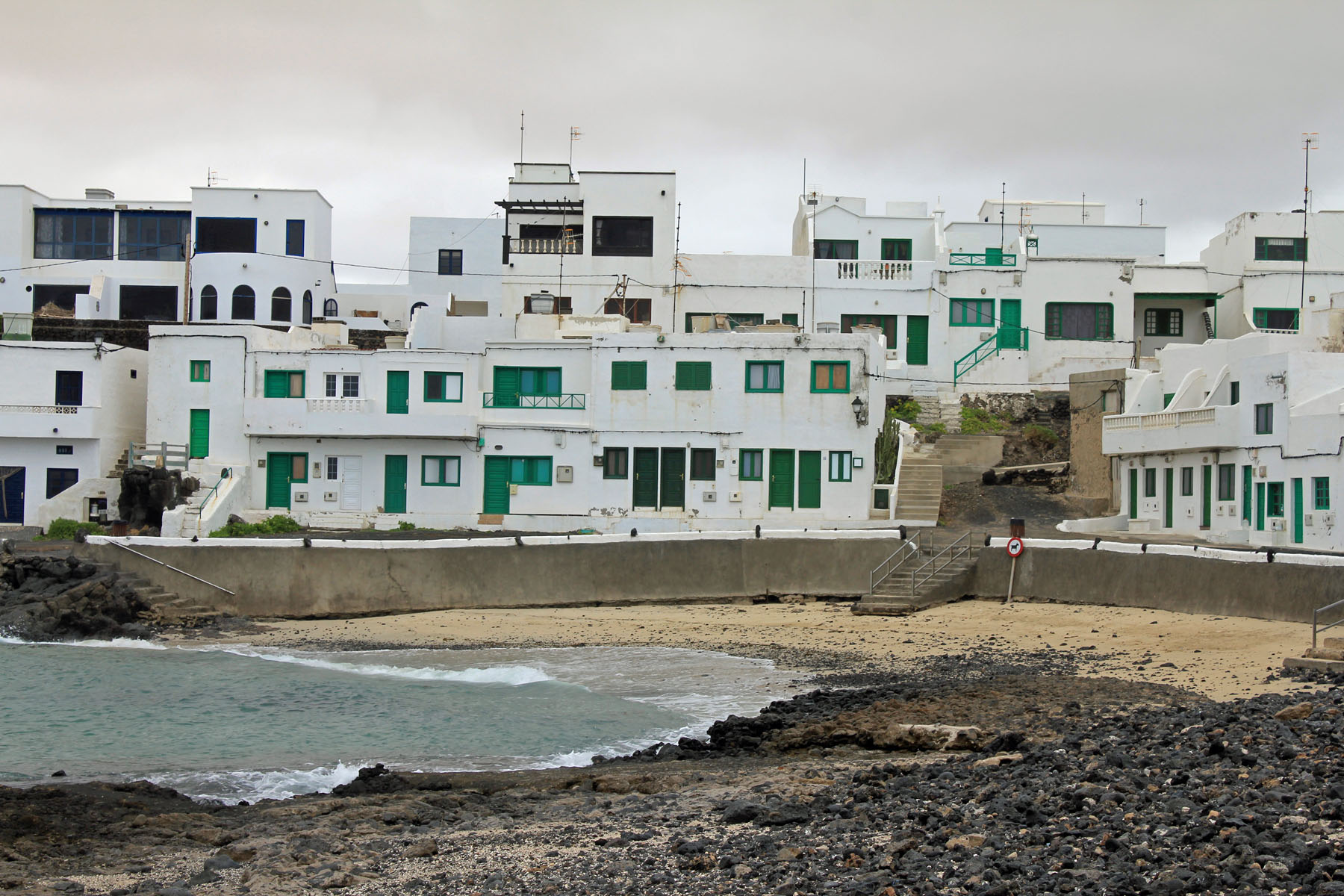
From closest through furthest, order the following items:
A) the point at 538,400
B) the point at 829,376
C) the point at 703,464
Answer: the point at 829,376, the point at 703,464, the point at 538,400

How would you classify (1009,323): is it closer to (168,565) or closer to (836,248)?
(836,248)

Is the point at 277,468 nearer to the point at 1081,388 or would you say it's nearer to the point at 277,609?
the point at 277,609

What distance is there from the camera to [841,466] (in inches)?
1458

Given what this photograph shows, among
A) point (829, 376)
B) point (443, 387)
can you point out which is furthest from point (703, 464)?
→ point (443, 387)

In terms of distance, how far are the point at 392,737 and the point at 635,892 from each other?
927cm

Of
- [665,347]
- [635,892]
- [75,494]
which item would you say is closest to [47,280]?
[75,494]

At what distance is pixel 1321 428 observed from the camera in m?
28.5

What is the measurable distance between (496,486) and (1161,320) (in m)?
28.7

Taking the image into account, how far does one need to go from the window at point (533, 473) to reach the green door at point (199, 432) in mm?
9747

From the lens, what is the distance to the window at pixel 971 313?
153 feet

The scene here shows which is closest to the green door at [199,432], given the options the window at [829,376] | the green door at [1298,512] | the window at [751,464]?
the window at [751,464]

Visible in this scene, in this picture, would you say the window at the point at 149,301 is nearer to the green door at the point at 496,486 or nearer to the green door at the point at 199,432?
the green door at the point at 199,432

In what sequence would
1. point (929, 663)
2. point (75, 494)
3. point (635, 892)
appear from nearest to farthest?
point (635, 892) → point (929, 663) → point (75, 494)

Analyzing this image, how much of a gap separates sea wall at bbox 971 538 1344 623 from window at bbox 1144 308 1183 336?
27.0 metres
